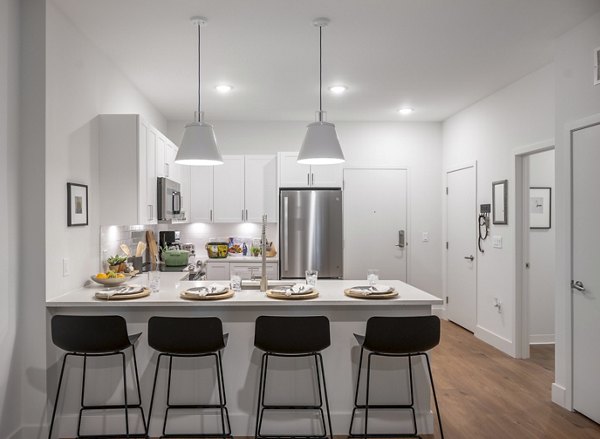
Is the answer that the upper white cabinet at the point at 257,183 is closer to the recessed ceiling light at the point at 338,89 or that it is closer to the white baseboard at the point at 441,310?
the recessed ceiling light at the point at 338,89

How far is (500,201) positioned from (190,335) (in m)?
3.66

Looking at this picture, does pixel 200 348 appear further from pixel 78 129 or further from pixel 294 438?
pixel 78 129

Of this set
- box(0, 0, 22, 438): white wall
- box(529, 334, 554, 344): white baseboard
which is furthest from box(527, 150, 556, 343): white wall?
box(0, 0, 22, 438): white wall

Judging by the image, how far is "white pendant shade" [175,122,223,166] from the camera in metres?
3.12

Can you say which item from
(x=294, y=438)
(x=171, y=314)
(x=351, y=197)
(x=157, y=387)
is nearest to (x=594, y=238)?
(x=294, y=438)

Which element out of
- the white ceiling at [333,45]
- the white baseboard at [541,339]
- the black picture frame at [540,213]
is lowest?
the white baseboard at [541,339]

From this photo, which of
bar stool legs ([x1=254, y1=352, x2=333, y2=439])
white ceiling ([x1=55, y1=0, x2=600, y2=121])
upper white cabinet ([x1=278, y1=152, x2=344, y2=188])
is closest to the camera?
bar stool legs ([x1=254, y1=352, x2=333, y2=439])

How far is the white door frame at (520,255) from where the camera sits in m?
4.51

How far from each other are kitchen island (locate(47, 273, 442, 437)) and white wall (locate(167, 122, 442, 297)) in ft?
11.6

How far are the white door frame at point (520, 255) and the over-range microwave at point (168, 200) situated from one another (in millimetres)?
3478

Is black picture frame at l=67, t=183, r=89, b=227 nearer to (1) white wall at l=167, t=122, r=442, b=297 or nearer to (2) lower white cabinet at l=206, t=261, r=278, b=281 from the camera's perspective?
(2) lower white cabinet at l=206, t=261, r=278, b=281

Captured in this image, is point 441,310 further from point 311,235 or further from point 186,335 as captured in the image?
point 186,335

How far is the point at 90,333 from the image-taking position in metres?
2.57

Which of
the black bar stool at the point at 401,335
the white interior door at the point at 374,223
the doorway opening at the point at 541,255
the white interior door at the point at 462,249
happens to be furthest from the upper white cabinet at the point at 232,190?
the black bar stool at the point at 401,335
